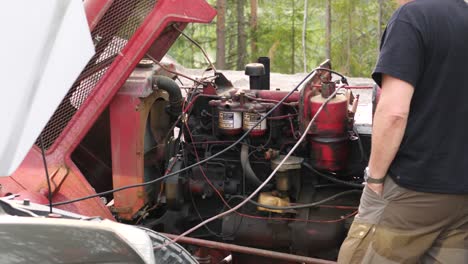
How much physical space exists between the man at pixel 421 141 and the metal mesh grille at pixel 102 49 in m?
1.93

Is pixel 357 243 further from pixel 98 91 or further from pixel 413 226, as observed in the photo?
pixel 98 91

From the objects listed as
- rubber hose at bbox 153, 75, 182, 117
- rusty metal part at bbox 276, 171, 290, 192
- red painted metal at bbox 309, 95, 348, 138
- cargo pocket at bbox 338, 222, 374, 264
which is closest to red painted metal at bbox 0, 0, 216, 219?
rubber hose at bbox 153, 75, 182, 117

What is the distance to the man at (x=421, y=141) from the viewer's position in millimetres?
3100

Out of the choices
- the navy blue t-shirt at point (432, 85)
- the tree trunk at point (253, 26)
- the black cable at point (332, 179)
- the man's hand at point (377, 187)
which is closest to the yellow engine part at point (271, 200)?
the black cable at point (332, 179)

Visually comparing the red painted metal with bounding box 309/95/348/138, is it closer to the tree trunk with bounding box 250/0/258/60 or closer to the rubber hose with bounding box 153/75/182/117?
the rubber hose with bounding box 153/75/182/117

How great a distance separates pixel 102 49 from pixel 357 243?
7.12ft

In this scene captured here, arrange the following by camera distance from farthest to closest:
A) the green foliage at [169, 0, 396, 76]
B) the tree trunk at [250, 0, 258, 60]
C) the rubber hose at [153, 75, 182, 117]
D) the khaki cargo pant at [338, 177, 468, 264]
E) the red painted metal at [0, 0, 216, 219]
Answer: the green foliage at [169, 0, 396, 76]
the tree trunk at [250, 0, 258, 60]
the rubber hose at [153, 75, 182, 117]
the red painted metal at [0, 0, 216, 219]
the khaki cargo pant at [338, 177, 468, 264]

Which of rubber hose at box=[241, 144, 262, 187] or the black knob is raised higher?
the black knob

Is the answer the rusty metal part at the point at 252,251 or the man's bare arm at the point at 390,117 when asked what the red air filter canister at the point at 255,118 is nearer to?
the rusty metal part at the point at 252,251

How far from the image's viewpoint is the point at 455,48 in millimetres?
3139

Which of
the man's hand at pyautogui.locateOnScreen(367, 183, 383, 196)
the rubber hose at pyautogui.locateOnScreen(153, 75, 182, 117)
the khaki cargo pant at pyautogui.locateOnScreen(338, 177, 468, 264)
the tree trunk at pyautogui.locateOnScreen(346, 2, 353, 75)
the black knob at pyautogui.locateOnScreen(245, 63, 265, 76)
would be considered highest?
the black knob at pyautogui.locateOnScreen(245, 63, 265, 76)

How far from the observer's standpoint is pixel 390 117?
3.11m

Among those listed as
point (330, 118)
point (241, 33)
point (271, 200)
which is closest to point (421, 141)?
point (330, 118)

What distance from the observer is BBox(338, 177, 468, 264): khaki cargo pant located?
10.7 ft
